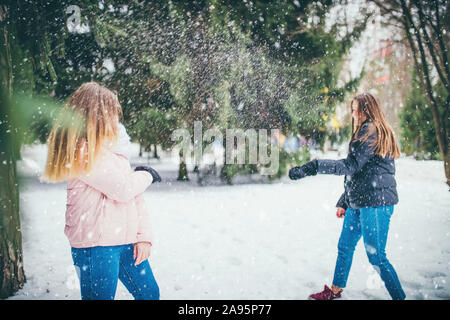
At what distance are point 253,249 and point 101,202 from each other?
290 centimetres

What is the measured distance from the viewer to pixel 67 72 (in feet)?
23.5

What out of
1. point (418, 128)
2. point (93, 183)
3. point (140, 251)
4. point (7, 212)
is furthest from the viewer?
point (418, 128)

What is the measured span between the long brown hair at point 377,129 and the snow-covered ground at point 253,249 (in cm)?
136

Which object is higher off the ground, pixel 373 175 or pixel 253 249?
pixel 373 175

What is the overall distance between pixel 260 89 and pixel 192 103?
1.78 m

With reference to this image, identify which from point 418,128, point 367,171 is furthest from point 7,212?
point 418,128

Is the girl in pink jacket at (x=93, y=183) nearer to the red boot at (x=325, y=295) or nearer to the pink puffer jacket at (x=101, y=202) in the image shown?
the pink puffer jacket at (x=101, y=202)

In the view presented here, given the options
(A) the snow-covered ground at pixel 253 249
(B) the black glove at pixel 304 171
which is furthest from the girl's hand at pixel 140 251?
(A) the snow-covered ground at pixel 253 249

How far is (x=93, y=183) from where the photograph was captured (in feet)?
4.64

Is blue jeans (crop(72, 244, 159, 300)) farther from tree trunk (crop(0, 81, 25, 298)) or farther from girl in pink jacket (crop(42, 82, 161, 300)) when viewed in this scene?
tree trunk (crop(0, 81, 25, 298))

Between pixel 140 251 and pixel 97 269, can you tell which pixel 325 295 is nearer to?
pixel 140 251

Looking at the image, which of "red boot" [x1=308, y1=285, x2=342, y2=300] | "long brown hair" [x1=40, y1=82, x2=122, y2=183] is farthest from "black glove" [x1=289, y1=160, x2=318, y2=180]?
"long brown hair" [x1=40, y1=82, x2=122, y2=183]

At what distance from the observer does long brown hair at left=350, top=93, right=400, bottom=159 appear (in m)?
2.22

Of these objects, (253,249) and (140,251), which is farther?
(253,249)
